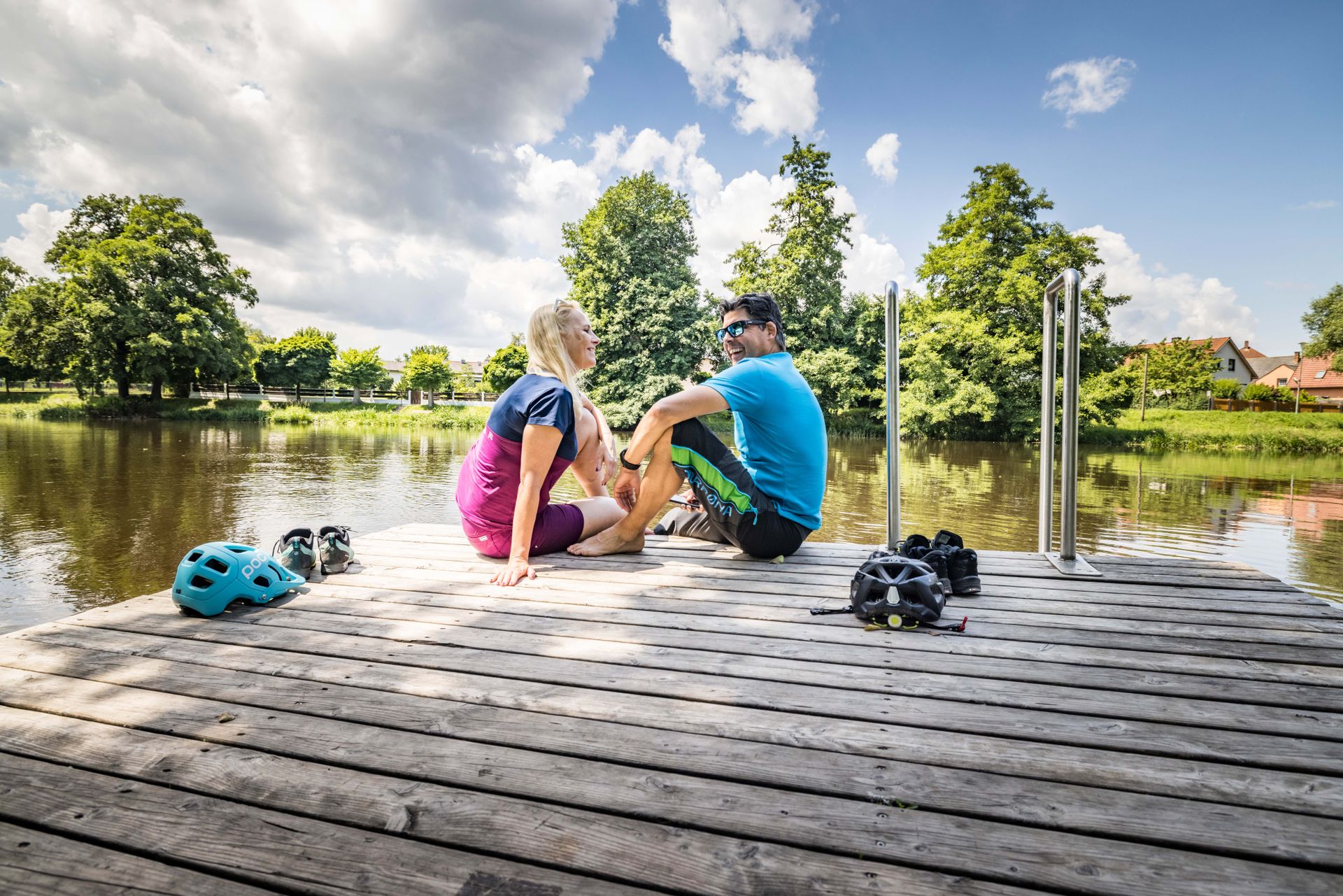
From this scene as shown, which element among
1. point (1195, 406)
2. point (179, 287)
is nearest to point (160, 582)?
point (179, 287)

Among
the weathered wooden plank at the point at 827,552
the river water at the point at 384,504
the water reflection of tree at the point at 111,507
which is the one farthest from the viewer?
the river water at the point at 384,504

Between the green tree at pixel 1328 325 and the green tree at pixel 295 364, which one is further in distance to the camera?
the green tree at pixel 295 364

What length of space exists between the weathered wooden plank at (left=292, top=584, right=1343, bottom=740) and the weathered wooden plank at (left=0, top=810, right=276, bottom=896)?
1044 mm

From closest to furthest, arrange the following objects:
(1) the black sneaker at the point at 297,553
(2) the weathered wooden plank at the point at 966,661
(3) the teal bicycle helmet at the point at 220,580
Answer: (2) the weathered wooden plank at the point at 966,661 → (3) the teal bicycle helmet at the point at 220,580 → (1) the black sneaker at the point at 297,553

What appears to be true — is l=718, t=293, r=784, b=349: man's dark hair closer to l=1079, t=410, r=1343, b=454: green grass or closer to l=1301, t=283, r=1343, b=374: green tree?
l=1079, t=410, r=1343, b=454: green grass

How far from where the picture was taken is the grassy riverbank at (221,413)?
30.0 metres

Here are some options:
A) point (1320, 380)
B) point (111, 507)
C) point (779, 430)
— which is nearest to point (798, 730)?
point (779, 430)

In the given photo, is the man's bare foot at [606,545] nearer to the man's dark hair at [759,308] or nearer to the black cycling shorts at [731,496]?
the black cycling shorts at [731,496]

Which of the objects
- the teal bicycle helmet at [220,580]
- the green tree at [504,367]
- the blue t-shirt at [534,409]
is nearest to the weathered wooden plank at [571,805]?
the teal bicycle helmet at [220,580]

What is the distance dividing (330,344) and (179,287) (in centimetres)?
2106

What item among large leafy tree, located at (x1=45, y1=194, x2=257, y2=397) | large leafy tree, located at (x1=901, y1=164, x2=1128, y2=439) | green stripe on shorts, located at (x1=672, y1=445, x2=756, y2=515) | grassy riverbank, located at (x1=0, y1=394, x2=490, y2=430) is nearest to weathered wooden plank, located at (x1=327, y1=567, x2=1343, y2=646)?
green stripe on shorts, located at (x1=672, y1=445, x2=756, y2=515)

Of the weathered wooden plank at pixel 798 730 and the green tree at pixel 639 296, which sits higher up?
the green tree at pixel 639 296

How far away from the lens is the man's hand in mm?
3359

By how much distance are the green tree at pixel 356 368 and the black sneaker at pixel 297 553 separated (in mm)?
52728
